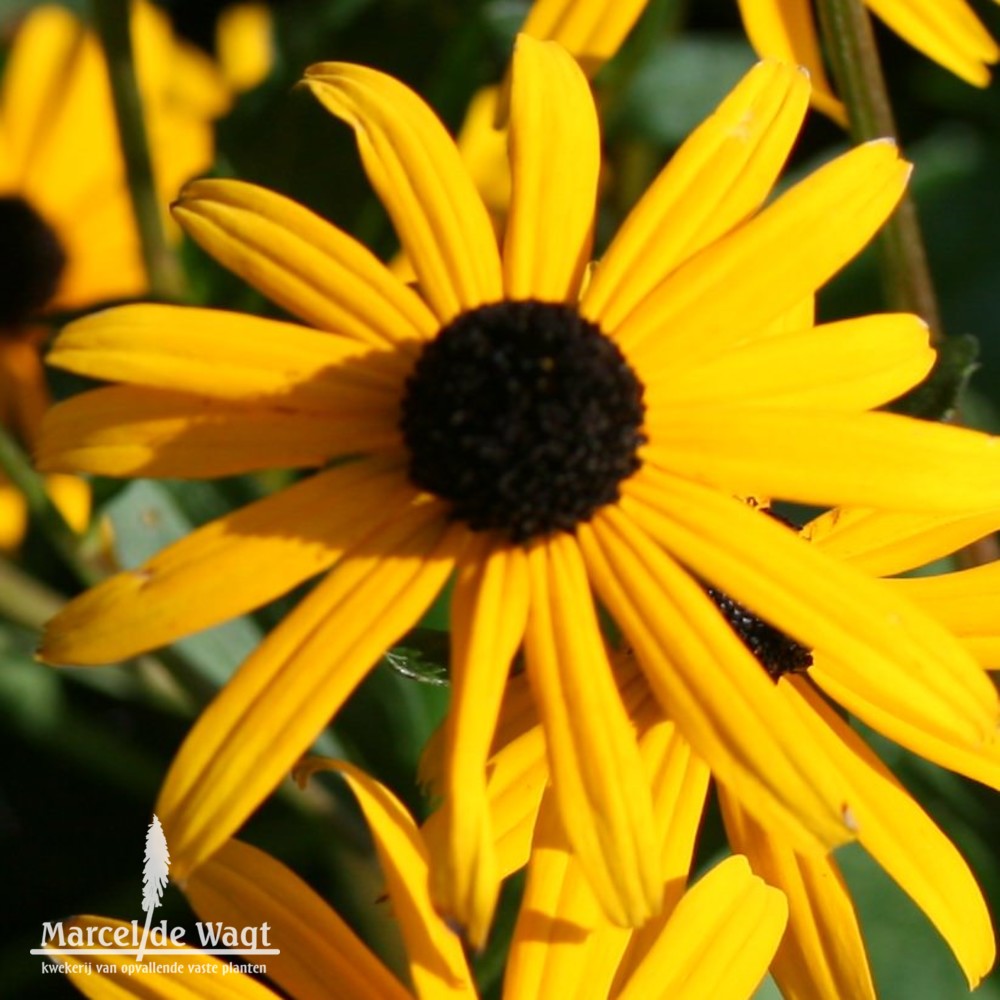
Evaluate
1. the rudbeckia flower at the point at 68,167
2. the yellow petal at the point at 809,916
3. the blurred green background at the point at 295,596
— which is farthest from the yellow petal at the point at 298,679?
the rudbeckia flower at the point at 68,167

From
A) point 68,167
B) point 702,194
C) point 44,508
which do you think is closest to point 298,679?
point 702,194

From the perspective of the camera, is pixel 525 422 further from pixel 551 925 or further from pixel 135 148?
pixel 135 148

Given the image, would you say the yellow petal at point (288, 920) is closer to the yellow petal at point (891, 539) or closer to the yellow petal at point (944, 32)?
the yellow petal at point (891, 539)

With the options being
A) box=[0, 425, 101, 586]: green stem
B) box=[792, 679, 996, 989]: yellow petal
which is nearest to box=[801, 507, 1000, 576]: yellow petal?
box=[792, 679, 996, 989]: yellow petal

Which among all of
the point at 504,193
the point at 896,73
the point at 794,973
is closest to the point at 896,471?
the point at 794,973

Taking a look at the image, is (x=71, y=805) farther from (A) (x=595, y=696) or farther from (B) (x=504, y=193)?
(A) (x=595, y=696)

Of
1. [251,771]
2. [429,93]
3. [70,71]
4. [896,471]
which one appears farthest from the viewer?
[70,71]

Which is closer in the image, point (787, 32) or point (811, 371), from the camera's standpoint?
point (811, 371)
